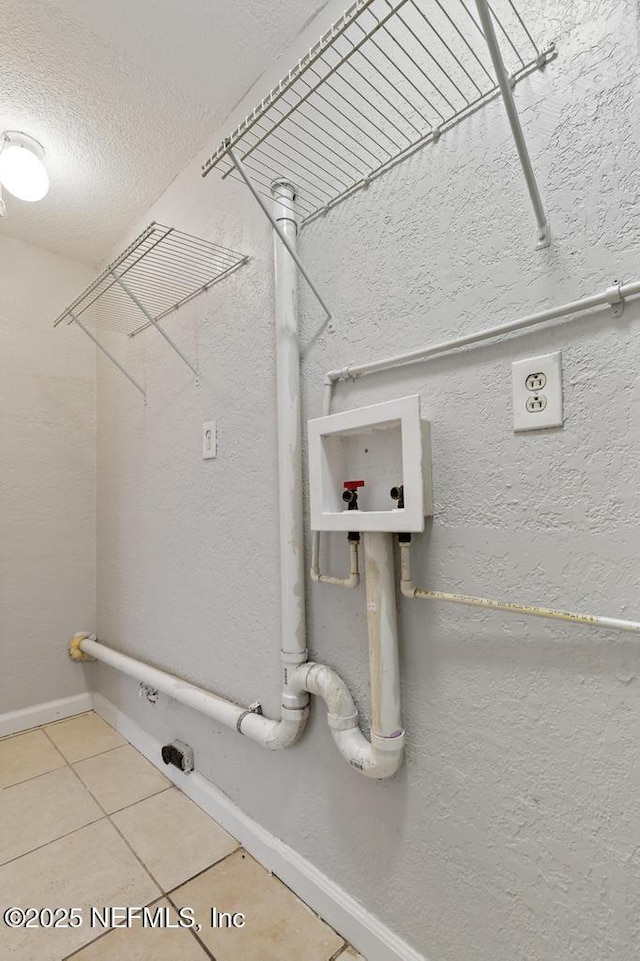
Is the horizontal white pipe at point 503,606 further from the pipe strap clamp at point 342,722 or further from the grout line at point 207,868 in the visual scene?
the grout line at point 207,868

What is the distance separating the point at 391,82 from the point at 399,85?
0.03m

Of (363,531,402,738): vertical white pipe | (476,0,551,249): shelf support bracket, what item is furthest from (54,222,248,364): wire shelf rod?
(363,531,402,738): vertical white pipe

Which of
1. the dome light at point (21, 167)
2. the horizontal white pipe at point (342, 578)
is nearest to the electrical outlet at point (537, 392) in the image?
the horizontal white pipe at point (342, 578)

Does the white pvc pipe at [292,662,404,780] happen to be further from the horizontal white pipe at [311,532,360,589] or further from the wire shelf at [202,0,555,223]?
the wire shelf at [202,0,555,223]

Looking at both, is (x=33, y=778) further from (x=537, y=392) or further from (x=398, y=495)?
(x=537, y=392)

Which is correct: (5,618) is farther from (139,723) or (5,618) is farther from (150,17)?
(150,17)

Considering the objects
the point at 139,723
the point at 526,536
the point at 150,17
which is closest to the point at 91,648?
the point at 139,723

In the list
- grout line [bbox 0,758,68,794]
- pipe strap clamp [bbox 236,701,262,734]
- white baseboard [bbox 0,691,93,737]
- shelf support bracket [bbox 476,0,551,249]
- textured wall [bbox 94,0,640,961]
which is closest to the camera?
shelf support bracket [bbox 476,0,551,249]

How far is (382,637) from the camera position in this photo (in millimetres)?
905

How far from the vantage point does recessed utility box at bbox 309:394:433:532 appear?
82cm

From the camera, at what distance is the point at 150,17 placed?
1115mm

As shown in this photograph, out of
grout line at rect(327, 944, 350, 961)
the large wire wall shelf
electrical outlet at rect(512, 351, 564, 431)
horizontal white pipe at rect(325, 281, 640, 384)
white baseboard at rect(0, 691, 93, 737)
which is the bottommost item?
grout line at rect(327, 944, 350, 961)

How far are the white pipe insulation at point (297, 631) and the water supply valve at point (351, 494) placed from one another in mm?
74

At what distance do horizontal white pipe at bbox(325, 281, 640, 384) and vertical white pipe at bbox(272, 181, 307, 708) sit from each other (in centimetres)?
14
